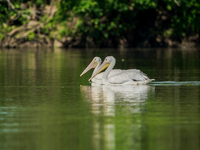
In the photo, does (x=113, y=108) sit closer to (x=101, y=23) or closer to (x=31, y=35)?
(x=31, y=35)

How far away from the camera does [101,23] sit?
4856 centimetres

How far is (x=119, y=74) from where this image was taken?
48.9 ft

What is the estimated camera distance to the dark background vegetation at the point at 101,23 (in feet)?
153

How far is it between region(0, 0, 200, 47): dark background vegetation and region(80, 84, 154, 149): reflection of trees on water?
31.5 meters

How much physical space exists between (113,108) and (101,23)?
38.4 m

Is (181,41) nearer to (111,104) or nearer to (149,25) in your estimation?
(149,25)

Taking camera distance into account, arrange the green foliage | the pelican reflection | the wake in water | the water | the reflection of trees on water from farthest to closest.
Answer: the green foliage
the wake in water
the pelican reflection
the reflection of trees on water
the water

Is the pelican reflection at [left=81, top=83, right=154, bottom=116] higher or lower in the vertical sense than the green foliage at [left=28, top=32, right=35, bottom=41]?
lower

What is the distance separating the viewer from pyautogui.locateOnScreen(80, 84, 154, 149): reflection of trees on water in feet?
25.0

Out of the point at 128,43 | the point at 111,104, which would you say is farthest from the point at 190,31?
the point at 111,104

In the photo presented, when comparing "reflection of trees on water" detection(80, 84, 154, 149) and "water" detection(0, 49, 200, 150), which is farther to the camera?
"reflection of trees on water" detection(80, 84, 154, 149)

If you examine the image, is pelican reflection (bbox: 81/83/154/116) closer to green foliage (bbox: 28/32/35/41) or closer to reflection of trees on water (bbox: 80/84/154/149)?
reflection of trees on water (bbox: 80/84/154/149)

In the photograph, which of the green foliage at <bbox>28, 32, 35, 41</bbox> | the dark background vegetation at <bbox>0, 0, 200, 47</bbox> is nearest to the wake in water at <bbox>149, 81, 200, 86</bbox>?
the dark background vegetation at <bbox>0, 0, 200, 47</bbox>

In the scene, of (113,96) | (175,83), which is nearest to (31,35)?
(175,83)
